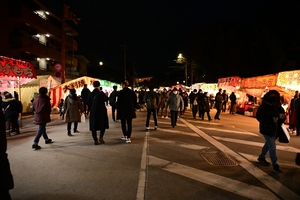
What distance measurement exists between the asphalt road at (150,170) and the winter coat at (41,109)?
0.88 m

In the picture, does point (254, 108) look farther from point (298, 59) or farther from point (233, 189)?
point (233, 189)

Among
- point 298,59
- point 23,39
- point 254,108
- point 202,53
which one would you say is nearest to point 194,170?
point 254,108

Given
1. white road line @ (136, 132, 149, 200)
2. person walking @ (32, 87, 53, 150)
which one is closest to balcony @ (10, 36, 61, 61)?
person walking @ (32, 87, 53, 150)

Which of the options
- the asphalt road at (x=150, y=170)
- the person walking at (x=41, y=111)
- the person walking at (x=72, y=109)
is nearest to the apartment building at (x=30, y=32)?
the person walking at (x=72, y=109)

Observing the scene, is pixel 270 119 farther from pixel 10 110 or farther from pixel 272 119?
pixel 10 110

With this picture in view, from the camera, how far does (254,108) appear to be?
17.9 metres

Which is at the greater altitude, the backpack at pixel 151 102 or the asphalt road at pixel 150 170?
the backpack at pixel 151 102

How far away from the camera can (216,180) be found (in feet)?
16.6

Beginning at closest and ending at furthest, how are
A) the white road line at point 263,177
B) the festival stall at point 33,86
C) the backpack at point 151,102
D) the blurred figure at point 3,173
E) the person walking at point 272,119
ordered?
the blurred figure at point 3,173, the white road line at point 263,177, the person walking at point 272,119, the backpack at point 151,102, the festival stall at point 33,86

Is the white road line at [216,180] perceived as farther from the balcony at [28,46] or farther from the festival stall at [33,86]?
the balcony at [28,46]

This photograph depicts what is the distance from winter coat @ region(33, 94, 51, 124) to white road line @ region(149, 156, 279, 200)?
368 centimetres

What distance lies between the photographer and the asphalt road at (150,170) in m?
4.43

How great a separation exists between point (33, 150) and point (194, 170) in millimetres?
4792

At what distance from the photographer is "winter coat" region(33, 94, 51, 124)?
25.4 feet
